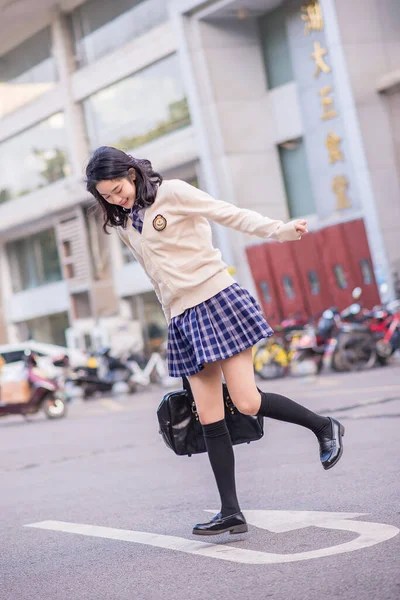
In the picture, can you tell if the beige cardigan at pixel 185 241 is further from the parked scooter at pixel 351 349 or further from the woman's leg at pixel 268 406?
the parked scooter at pixel 351 349

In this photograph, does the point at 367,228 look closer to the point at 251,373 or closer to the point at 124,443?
the point at 124,443

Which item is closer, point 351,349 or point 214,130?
point 351,349

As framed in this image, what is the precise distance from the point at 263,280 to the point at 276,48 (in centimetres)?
579

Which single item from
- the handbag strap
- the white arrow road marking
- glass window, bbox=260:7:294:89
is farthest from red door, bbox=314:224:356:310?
the handbag strap

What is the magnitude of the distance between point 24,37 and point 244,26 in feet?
36.1

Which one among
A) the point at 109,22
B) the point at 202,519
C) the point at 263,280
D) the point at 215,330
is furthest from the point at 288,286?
the point at 215,330

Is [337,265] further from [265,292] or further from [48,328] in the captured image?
[48,328]

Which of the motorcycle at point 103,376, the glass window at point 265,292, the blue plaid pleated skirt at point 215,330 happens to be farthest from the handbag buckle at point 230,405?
the glass window at point 265,292

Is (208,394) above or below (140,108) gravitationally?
below

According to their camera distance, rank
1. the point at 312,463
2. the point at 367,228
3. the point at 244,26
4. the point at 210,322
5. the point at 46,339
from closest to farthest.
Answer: the point at 210,322 → the point at 312,463 → the point at 367,228 → the point at 244,26 → the point at 46,339

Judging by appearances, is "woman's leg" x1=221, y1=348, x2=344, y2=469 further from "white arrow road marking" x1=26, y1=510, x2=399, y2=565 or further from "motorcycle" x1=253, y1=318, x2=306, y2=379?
"motorcycle" x1=253, y1=318, x2=306, y2=379

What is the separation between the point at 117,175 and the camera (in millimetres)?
4719

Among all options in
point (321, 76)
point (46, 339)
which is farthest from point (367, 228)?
point (46, 339)

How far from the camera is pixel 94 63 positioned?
1271 inches
